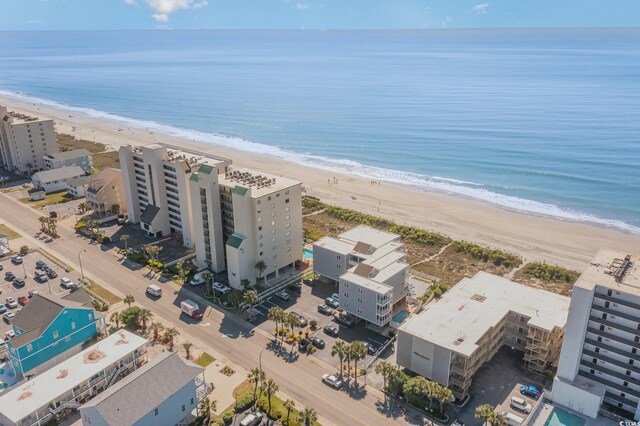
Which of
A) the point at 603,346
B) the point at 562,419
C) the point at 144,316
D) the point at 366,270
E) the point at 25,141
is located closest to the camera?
the point at 562,419

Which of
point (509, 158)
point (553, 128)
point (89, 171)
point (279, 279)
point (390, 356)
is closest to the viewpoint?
point (390, 356)

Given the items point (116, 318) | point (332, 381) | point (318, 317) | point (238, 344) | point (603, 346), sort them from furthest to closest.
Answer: point (318, 317), point (116, 318), point (238, 344), point (332, 381), point (603, 346)

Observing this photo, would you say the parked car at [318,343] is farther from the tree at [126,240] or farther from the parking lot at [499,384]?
the tree at [126,240]

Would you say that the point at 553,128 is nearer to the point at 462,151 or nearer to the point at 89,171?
the point at 462,151

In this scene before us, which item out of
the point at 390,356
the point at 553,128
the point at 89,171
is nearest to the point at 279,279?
the point at 390,356

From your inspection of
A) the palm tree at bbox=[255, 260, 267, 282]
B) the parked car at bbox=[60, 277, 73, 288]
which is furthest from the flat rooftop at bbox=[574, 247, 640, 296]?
the parked car at bbox=[60, 277, 73, 288]

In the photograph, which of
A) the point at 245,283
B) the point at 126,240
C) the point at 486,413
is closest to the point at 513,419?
the point at 486,413

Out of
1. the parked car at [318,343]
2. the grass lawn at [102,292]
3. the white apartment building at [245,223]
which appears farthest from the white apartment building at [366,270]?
the grass lawn at [102,292]

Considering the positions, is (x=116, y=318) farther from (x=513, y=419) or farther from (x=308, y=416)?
(x=513, y=419)
